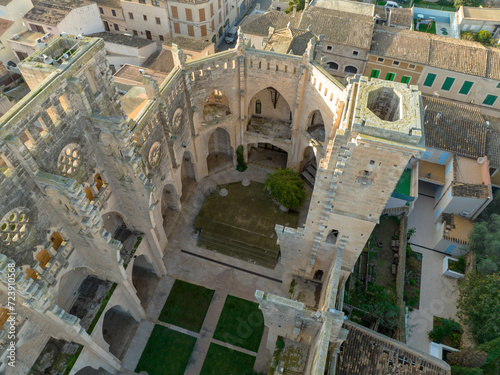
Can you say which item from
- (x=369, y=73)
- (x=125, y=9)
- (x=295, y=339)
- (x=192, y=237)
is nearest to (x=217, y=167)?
(x=192, y=237)

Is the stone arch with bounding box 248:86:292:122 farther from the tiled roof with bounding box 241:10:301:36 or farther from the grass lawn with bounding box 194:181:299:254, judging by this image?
the tiled roof with bounding box 241:10:301:36

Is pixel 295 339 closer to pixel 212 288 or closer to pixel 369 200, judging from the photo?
pixel 212 288

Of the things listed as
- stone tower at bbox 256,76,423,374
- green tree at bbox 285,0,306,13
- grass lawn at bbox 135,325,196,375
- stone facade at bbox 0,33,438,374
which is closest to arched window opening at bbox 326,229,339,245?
stone tower at bbox 256,76,423,374

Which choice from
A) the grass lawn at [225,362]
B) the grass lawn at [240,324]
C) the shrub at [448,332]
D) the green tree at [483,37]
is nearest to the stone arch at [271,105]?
the grass lawn at [240,324]

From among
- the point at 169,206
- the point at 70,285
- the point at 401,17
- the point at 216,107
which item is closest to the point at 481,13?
the point at 401,17

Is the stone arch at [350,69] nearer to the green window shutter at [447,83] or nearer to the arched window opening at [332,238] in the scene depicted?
the green window shutter at [447,83]

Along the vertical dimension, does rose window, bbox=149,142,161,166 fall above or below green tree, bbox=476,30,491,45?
above

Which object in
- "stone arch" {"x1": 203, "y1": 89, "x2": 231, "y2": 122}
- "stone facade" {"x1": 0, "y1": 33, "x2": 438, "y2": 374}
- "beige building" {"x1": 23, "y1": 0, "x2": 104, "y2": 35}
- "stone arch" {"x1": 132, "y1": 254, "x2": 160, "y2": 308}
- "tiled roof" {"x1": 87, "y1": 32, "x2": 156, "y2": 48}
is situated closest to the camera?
"stone facade" {"x1": 0, "y1": 33, "x2": 438, "y2": 374}

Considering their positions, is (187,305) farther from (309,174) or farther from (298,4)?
(298,4)
